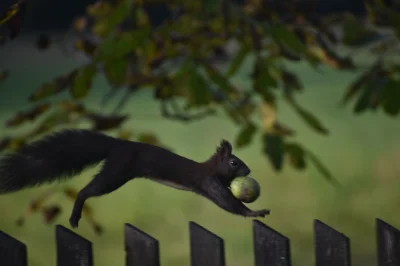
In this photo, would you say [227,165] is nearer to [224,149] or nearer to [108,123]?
[224,149]

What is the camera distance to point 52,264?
3.85 m

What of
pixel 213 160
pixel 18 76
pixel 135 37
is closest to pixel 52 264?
pixel 135 37

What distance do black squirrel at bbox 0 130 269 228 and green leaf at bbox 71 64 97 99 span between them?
108 centimetres

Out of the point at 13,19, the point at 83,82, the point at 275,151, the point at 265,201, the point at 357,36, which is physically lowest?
the point at 13,19

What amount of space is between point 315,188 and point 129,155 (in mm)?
4271

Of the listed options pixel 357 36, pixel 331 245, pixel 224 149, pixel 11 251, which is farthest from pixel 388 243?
pixel 357 36

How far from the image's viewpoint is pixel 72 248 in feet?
4.67

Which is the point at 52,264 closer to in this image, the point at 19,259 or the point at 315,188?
the point at 315,188

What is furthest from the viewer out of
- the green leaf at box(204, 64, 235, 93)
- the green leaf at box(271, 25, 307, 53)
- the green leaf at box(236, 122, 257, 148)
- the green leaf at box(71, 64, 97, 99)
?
the green leaf at box(236, 122, 257, 148)

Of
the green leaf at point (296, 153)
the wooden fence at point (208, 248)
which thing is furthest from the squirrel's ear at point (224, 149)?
the green leaf at point (296, 153)

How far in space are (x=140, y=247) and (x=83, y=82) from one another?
30.8 inches

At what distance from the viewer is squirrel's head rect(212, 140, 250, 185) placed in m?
1.04

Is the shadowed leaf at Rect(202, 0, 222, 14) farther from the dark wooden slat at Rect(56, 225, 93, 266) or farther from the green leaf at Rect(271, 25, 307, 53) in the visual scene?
the dark wooden slat at Rect(56, 225, 93, 266)

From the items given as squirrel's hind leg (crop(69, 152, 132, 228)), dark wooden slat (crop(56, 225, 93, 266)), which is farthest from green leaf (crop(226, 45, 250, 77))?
squirrel's hind leg (crop(69, 152, 132, 228))
